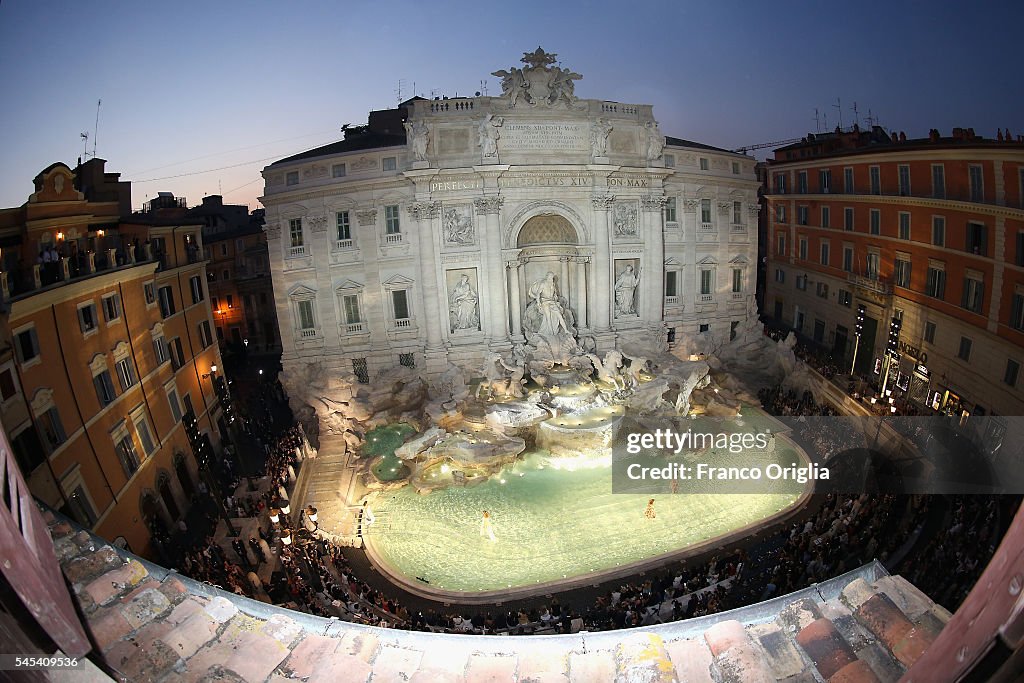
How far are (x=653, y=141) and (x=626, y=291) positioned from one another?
7.22m

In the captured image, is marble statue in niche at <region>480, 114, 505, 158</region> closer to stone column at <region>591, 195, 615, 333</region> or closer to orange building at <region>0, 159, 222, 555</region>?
stone column at <region>591, 195, 615, 333</region>

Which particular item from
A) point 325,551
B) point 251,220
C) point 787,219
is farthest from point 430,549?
point 251,220

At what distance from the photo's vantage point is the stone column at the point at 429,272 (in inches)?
958

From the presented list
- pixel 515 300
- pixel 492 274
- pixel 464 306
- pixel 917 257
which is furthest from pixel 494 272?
pixel 917 257

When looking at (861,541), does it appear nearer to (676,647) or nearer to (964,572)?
(964,572)

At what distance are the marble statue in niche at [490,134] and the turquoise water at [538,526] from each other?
45.5 feet

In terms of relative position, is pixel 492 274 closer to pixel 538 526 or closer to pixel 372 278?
pixel 372 278

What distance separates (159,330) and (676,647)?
21357 mm

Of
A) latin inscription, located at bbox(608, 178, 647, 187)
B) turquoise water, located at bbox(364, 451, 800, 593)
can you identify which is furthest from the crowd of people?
latin inscription, located at bbox(608, 178, 647, 187)

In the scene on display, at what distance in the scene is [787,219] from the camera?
3403 centimetres

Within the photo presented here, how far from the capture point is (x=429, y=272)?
81.3 feet

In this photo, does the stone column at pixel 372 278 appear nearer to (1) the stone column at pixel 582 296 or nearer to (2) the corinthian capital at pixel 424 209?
(2) the corinthian capital at pixel 424 209

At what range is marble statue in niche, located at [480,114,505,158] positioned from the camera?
23.5 m

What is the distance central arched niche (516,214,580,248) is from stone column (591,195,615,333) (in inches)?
47.1
